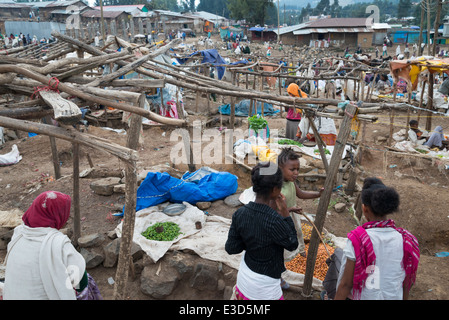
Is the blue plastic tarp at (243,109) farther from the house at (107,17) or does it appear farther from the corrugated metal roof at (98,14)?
the corrugated metal roof at (98,14)

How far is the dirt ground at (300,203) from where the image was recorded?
419 cm

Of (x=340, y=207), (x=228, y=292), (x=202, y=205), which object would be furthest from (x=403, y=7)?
(x=228, y=292)

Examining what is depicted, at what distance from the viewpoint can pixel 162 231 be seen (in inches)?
190

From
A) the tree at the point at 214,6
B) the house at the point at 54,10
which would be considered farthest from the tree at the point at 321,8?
the house at the point at 54,10

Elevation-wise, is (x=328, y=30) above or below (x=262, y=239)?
above

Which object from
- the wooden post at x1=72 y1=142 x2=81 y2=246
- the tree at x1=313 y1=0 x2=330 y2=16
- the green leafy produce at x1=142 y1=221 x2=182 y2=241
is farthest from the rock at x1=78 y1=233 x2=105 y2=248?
the tree at x1=313 y1=0 x2=330 y2=16

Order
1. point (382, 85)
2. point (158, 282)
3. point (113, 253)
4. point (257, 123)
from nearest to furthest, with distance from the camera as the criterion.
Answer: point (158, 282) < point (113, 253) < point (257, 123) < point (382, 85)

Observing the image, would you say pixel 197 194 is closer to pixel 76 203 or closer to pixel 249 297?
pixel 76 203

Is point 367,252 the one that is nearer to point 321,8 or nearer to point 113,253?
point 113,253

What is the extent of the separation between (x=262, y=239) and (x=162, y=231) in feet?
9.36

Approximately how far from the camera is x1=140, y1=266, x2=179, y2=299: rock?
3.99m

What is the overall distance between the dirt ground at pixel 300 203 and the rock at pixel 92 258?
3.7 inches

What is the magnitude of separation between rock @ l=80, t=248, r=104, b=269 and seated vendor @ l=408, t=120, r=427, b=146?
8941 millimetres
